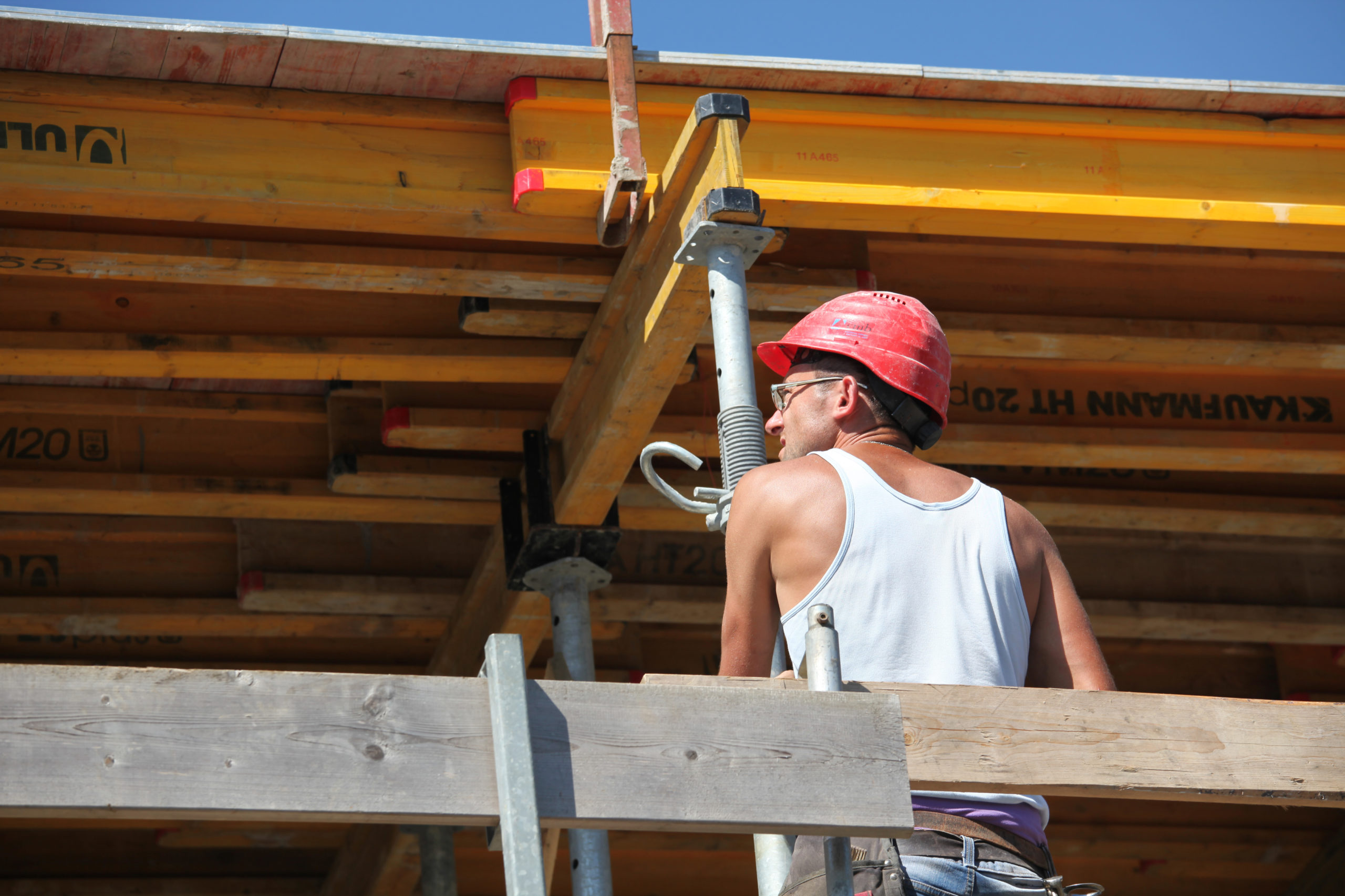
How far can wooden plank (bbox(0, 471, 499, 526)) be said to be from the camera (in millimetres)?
8609

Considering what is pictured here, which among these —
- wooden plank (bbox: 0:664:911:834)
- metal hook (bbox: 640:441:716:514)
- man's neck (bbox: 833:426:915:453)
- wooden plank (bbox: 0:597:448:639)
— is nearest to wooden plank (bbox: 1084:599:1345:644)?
wooden plank (bbox: 0:597:448:639)

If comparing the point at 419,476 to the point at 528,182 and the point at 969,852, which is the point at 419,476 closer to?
the point at 528,182

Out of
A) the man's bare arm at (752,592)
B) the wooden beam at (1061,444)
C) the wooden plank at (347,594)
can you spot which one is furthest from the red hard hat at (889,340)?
the wooden plank at (347,594)

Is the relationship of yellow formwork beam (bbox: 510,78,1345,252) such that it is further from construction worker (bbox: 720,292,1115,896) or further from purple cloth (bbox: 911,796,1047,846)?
purple cloth (bbox: 911,796,1047,846)

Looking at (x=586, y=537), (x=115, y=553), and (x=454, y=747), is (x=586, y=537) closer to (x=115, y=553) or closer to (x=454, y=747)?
(x=115, y=553)

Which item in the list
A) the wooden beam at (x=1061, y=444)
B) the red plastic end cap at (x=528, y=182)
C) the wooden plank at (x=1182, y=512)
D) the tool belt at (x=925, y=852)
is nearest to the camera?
the tool belt at (x=925, y=852)

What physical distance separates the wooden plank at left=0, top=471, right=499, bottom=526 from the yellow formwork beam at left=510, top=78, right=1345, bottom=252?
2987mm

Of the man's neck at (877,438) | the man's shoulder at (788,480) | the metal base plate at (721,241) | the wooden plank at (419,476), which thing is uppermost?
the wooden plank at (419,476)

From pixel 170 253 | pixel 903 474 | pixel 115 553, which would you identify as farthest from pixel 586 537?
pixel 903 474

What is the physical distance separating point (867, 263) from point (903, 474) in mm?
4606

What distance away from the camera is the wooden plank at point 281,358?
296 inches

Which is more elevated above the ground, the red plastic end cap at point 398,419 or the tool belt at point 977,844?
the red plastic end cap at point 398,419

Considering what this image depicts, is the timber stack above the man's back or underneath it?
above

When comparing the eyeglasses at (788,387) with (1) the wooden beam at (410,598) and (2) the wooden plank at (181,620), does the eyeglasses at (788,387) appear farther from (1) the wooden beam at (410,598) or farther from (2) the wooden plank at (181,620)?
(2) the wooden plank at (181,620)
